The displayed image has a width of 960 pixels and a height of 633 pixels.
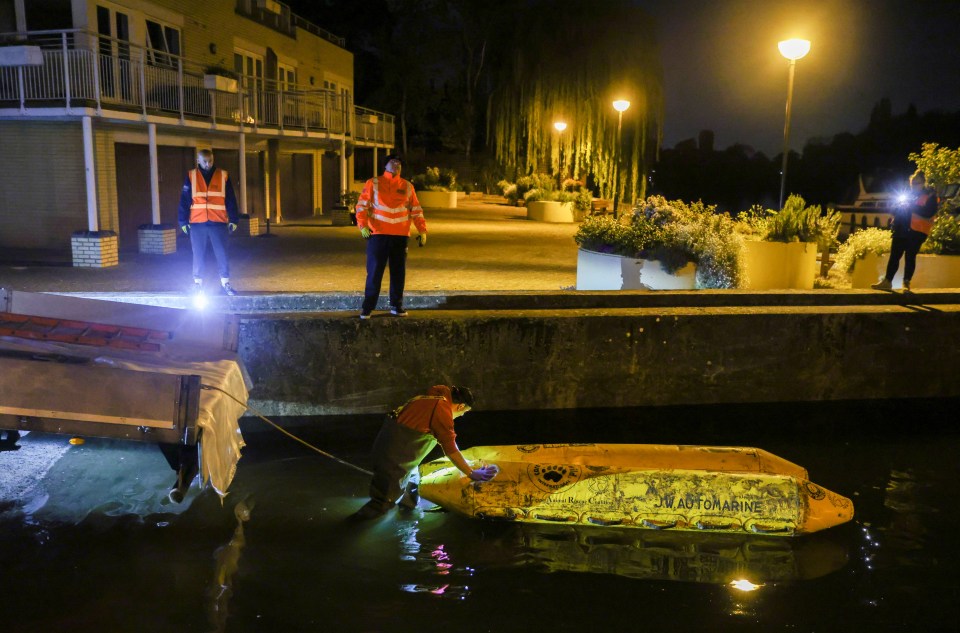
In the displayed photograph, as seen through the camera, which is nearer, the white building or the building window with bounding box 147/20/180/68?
the white building

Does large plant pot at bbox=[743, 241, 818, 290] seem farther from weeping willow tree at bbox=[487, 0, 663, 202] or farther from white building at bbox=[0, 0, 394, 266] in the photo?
weeping willow tree at bbox=[487, 0, 663, 202]

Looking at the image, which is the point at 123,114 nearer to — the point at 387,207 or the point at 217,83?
the point at 217,83

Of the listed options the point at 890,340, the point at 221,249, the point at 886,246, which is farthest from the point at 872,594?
the point at 886,246

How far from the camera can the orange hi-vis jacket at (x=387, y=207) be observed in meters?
9.27

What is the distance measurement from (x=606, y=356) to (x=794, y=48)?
7.89 metres

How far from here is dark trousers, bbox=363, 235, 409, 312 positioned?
31.1ft

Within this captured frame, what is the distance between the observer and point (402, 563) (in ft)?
21.8

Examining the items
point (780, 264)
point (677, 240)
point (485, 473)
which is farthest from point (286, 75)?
point (485, 473)

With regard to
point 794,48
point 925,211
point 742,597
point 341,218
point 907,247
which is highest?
point 794,48

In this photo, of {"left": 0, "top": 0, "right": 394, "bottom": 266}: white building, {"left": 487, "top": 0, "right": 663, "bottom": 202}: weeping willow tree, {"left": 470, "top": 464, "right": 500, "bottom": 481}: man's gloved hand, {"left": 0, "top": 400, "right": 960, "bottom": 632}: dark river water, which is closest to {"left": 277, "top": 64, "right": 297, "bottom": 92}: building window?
{"left": 0, "top": 0, "right": 394, "bottom": 266}: white building

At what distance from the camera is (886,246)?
1468 cm

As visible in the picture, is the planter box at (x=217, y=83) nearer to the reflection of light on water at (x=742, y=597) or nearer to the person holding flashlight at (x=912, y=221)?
the person holding flashlight at (x=912, y=221)

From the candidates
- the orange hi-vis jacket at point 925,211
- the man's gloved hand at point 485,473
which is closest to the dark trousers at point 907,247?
the orange hi-vis jacket at point 925,211

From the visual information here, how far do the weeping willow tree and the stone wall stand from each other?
1723 cm
